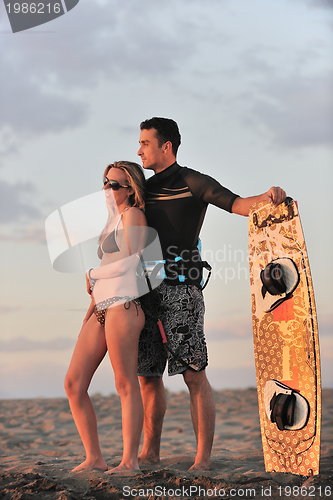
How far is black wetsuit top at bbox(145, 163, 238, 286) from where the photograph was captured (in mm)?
3090

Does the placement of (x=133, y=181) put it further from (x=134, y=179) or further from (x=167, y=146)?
(x=167, y=146)

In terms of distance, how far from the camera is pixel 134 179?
3.08 metres

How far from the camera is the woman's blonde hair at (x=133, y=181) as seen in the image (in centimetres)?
305

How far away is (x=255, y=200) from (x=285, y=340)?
987mm

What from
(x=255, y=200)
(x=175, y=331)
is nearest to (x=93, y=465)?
(x=175, y=331)

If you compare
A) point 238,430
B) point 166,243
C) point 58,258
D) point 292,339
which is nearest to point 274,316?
point 292,339

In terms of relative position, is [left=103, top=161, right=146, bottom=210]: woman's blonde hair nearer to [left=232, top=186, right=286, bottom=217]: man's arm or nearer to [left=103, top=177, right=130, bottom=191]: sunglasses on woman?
[left=103, top=177, right=130, bottom=191]: sunglasses on woman

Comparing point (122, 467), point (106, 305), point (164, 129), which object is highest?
point (164, 129)

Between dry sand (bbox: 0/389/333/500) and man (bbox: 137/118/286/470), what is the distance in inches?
14.6

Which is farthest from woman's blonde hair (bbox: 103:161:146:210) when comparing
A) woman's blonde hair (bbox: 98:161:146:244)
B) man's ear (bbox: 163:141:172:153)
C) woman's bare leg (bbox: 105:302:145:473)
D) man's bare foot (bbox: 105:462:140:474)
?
man's bare foot (bbox: 105:462:140:474)

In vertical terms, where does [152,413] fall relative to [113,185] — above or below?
below

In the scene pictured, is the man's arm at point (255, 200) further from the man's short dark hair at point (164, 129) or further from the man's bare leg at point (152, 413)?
the man's bare leg at point (152, 413)

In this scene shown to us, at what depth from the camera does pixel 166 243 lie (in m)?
3.10

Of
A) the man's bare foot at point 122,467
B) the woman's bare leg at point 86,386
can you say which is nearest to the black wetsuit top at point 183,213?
the woman's bare leg at point 86,386
